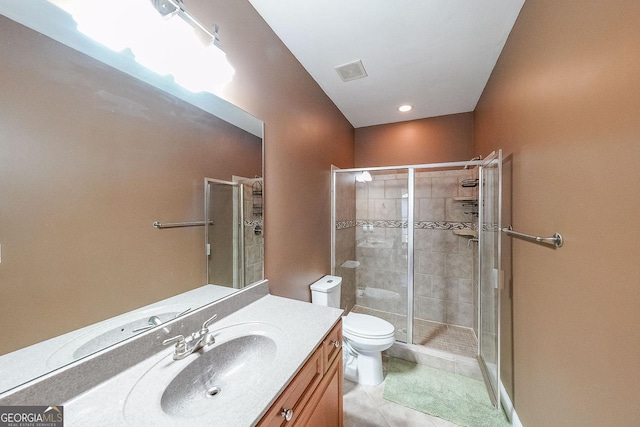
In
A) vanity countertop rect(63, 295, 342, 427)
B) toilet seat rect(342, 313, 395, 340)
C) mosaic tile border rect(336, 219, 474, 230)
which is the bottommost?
toilet seat rect(342, 313, 395, 340)

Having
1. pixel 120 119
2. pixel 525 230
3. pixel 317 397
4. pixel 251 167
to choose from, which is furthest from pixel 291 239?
pixel 525 230

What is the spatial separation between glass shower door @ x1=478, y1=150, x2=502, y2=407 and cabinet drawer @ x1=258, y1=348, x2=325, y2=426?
146 centimetres

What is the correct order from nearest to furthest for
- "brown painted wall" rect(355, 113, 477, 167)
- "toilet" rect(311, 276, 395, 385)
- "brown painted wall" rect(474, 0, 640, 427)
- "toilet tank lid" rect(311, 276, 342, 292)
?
"brown painted wall" rect(474, 0, 640, 427) → "toilet" rect(311, 276, 395, 385) → "toilet tank lid" rect(311, 276, 342, 292) → "brown painted wall" rect(355, 113, 477, 167)

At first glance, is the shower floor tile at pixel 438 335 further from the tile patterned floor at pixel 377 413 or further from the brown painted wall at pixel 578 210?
the brown painted wall at pixel 578 210

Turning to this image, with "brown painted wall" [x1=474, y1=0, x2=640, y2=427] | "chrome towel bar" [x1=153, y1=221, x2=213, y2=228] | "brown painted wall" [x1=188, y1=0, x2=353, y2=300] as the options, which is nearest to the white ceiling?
"brown painted wall" [x1=188, y1=0, x2=353, y2=300]

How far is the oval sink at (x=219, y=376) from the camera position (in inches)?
26.8

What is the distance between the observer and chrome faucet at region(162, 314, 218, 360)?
2.67 feet

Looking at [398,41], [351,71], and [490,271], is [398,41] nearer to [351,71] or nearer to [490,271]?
[351,71]

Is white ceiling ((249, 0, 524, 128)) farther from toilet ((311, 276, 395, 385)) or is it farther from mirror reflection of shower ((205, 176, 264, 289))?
toilet ((311, 276, 395, 385))

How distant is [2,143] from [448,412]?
2.51 meters

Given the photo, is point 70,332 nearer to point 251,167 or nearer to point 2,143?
point 2,143

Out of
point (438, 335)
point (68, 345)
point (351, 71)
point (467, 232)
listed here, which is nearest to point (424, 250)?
point (467, 232)

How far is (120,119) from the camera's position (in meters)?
0.79
